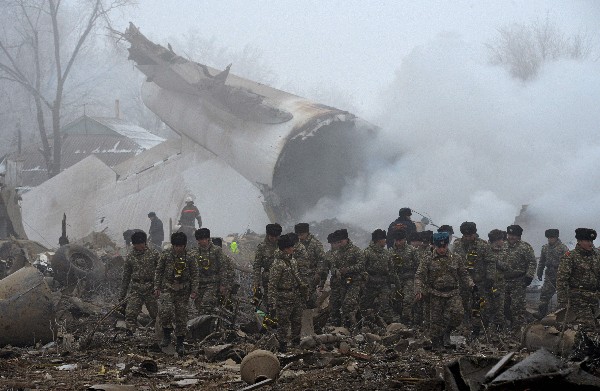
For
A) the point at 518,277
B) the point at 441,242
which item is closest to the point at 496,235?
the point at 518,277

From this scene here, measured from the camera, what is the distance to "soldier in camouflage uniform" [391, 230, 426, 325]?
11609 mm

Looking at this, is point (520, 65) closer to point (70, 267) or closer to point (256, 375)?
point (70, 267)

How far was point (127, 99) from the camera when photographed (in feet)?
269

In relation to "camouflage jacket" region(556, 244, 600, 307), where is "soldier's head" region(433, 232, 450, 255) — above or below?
above

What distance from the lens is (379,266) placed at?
11.6 m

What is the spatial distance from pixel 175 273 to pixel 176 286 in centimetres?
17

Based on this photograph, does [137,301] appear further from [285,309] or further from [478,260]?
[478,260]

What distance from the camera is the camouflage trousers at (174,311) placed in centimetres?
970

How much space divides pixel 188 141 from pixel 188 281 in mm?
14745

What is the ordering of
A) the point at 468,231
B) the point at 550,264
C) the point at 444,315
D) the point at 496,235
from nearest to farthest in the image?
the point at 444,315
the point at 468,231
the point at 496,235
the point at 550,264

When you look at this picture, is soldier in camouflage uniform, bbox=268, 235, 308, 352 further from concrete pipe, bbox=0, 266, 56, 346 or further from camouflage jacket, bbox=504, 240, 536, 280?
camouflage jacket, bbox=504, 240, 536, 280

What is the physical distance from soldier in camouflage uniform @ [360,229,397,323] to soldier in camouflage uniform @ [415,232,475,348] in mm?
1853

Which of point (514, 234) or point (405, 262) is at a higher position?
point (514, 234)

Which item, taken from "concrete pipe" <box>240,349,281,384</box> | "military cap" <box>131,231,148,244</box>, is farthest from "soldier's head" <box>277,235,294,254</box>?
"concrete pipe" <box>240,349,281,384</box>
